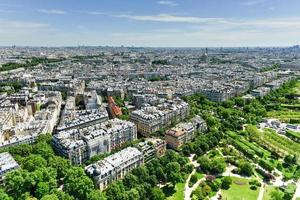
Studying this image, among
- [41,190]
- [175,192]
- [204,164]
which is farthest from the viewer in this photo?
[204,164]

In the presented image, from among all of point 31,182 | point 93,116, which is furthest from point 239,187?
point 93,116

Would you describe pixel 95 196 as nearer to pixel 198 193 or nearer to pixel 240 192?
pixel 198 193

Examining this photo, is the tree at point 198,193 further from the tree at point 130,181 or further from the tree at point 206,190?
the tree at point 130,181

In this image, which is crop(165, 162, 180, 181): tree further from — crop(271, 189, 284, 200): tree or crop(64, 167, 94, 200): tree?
crop(271, 189, 284, 200): tree

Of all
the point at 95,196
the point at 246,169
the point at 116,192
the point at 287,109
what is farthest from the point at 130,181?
the point at 287,109

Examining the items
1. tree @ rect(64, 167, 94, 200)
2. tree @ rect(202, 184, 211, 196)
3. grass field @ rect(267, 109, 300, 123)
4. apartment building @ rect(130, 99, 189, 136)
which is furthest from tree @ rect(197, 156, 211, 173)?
grass field @ rect(267, 109, 300, 123)

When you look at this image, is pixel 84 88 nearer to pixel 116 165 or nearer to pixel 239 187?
pixel 116 165

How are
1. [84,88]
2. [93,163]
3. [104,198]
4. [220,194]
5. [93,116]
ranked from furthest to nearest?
[84,88] → [93,116] → [93,163] → [220,194] → [104,198]
